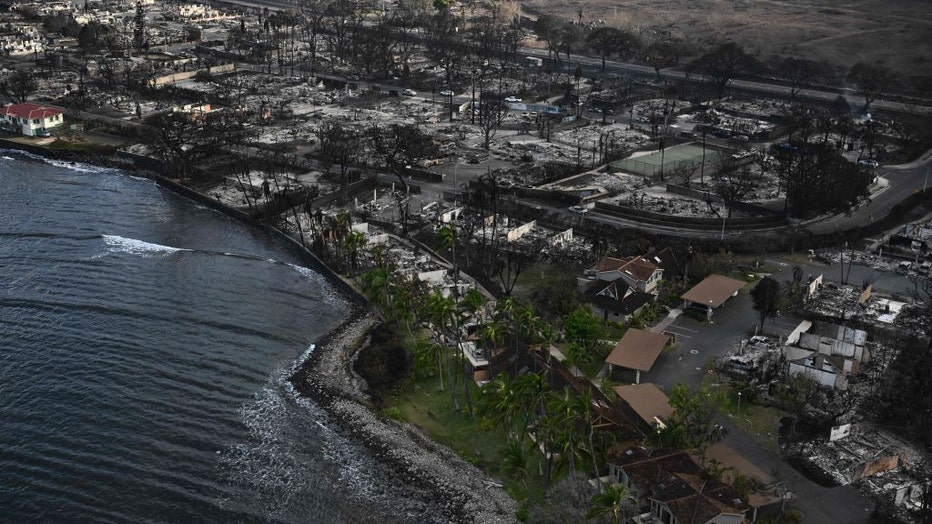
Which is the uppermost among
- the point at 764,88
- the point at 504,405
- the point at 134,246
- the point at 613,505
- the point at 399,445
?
the point at 764,88

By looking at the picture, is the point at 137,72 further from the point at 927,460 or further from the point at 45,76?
the point at 927,460

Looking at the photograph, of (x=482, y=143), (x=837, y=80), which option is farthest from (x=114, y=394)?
(x=837, y=80)

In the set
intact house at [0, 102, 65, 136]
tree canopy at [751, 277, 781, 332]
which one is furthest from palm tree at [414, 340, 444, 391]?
intact house at [0, 102, 65, 136]

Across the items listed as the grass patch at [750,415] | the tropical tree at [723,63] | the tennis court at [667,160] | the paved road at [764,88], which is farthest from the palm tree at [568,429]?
the tropical tree at [723,63]

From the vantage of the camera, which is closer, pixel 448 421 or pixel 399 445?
pixel 399 445

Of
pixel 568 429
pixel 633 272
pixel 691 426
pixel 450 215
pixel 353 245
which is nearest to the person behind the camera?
pixel 568 429

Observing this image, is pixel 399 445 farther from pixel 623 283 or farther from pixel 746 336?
pixel 746 336

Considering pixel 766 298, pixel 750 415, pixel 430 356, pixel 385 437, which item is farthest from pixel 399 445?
pixel 766 298

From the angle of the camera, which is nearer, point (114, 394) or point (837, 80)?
point (114, 394)

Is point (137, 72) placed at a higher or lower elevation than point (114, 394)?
higher
